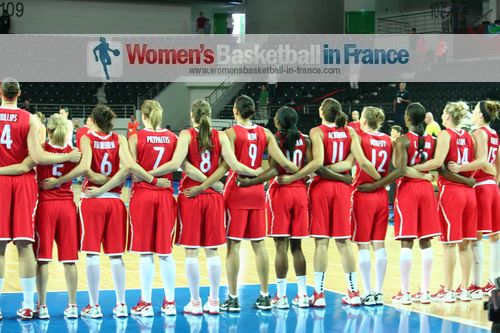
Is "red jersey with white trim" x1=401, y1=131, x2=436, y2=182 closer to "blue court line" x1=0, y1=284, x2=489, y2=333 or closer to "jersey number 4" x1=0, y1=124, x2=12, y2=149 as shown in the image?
"blue court line" x1=0, y1=284, x2=489, y2=333

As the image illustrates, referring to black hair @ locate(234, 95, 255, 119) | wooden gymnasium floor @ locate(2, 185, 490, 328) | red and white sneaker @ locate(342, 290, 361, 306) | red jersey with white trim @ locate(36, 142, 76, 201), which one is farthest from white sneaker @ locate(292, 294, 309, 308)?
red jersey with white trim @ locate(36, 142, 76, 201)

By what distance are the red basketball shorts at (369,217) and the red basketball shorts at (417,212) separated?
191mm

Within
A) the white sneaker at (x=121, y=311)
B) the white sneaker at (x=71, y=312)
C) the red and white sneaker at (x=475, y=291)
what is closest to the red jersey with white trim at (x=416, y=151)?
the red and white sneaker at (x=475, y=291)

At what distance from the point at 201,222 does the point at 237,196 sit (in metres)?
0.43

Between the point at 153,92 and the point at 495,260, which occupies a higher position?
the point at 153,92

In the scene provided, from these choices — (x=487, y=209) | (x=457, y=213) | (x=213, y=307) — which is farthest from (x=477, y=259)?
(x=213, y=307)

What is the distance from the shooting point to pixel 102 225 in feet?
23.9

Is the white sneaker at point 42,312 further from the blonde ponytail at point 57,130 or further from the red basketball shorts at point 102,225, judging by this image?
the blonde ponytail at point 57,130

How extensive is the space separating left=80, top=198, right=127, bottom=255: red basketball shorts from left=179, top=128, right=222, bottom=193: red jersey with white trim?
0.71 m

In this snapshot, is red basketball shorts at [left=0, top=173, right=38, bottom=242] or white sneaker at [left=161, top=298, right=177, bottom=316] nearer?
red basketball shorts at [left=0, top=173, right=38, bottom=242]

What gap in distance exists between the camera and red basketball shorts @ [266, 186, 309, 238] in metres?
7.86

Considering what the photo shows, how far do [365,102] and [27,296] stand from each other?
1987 centimetres

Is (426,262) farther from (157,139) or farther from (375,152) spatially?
(157,139)

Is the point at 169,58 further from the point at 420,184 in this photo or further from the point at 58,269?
the point at 420,184
